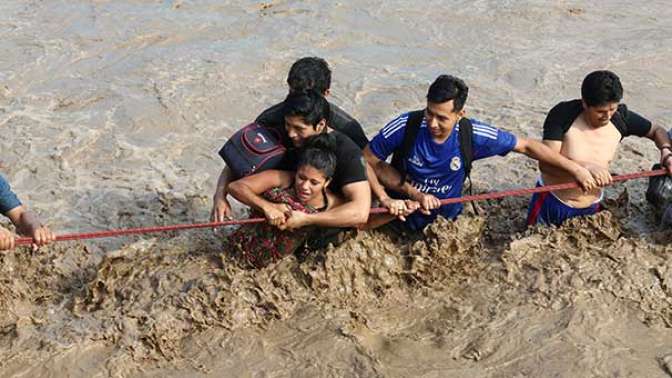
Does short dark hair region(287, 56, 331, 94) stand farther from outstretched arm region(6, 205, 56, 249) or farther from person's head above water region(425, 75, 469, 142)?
outstretched arm region(6, 205, 56, 249)

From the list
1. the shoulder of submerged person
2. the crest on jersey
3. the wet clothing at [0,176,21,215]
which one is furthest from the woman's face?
the wet clothing at [0,176,21,215]

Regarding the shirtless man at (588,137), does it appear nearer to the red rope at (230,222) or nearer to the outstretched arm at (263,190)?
the red rope at (230,222)

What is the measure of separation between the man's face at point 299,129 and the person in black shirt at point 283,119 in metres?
0.11

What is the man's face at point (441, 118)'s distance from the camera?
172 inches

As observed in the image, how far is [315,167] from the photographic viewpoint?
4.18m

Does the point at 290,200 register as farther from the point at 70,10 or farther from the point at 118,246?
the point at 70,10

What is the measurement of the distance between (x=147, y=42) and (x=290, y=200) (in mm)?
5398

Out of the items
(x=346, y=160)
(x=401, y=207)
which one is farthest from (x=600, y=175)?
(x=346, y=160)

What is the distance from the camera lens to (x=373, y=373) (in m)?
3.95

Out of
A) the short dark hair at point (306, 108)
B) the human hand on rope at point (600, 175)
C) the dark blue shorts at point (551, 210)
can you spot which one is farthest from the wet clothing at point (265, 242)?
the human hand on rope at point (600, 175)

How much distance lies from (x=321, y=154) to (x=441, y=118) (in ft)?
2.26

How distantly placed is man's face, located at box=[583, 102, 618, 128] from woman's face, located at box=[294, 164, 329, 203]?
5.05 feet

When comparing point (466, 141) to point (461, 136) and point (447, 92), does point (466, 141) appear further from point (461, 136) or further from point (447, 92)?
point (447, 92)

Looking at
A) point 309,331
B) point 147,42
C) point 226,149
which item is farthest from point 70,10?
point 309,331
